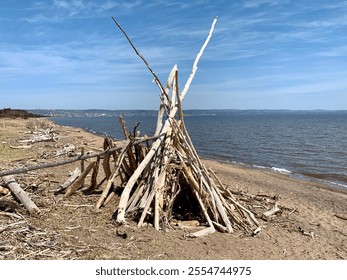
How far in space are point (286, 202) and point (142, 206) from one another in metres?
6.13

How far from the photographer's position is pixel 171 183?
6.74 meters

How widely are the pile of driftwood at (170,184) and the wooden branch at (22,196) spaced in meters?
0.40

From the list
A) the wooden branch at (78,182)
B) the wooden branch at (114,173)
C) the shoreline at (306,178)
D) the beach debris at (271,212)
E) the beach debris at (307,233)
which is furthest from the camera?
the shoreline at (306,178)

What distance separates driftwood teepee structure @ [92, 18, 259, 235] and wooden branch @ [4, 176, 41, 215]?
1187 millimetres

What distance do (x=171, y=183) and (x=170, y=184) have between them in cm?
3

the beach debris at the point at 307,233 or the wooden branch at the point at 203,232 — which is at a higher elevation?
the wooden branch at the point at 203,232

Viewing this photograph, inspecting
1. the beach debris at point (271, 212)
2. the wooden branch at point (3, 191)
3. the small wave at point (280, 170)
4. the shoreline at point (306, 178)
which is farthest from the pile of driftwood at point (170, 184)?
the small wave at point (280, 170)

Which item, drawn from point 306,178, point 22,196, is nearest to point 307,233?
point 22,196

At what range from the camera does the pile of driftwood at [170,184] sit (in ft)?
20.7

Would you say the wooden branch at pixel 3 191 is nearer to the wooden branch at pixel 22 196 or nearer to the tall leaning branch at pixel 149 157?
the wooden branch at pixel 22 196

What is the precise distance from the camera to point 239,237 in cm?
621

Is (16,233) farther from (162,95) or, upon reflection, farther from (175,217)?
(162,95)

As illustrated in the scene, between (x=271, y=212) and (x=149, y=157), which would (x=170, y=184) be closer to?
(x=149, y=157)
